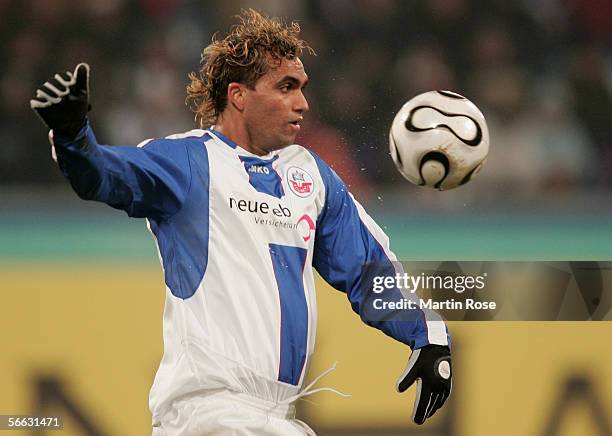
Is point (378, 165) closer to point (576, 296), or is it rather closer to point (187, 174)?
point (576, 296)

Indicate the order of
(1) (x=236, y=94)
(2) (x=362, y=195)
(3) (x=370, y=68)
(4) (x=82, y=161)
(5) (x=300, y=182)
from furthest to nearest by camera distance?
(3) (x=370, y=68), (2) (x=362, y=195), (1) (x=236, y=94), (5) (x=300, y=182), (4) (x=82, y=161)

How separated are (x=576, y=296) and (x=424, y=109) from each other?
132 cm

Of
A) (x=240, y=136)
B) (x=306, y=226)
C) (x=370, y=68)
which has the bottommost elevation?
(x=306, y=226)

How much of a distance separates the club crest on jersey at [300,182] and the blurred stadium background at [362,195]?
108 cm

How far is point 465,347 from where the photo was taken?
3.89 meters

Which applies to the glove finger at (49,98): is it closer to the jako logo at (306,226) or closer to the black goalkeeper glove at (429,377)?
the jako logo at (306,226)

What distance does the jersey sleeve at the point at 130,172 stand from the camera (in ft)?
7.70

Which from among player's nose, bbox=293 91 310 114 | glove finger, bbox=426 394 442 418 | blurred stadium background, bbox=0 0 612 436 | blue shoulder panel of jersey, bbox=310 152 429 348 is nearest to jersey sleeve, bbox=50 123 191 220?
player's nose, bbox=293 91 310 114

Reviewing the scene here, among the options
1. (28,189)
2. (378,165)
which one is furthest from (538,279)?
(28,189)

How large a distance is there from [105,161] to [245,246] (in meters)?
0.45

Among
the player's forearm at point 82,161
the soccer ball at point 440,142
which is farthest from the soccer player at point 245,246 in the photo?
the soccer ball at point 440,142

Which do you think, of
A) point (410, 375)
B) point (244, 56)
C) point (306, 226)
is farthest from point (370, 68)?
point (410, 375)

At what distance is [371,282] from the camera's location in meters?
2.94

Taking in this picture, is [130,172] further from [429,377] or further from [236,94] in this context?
[429,377]
